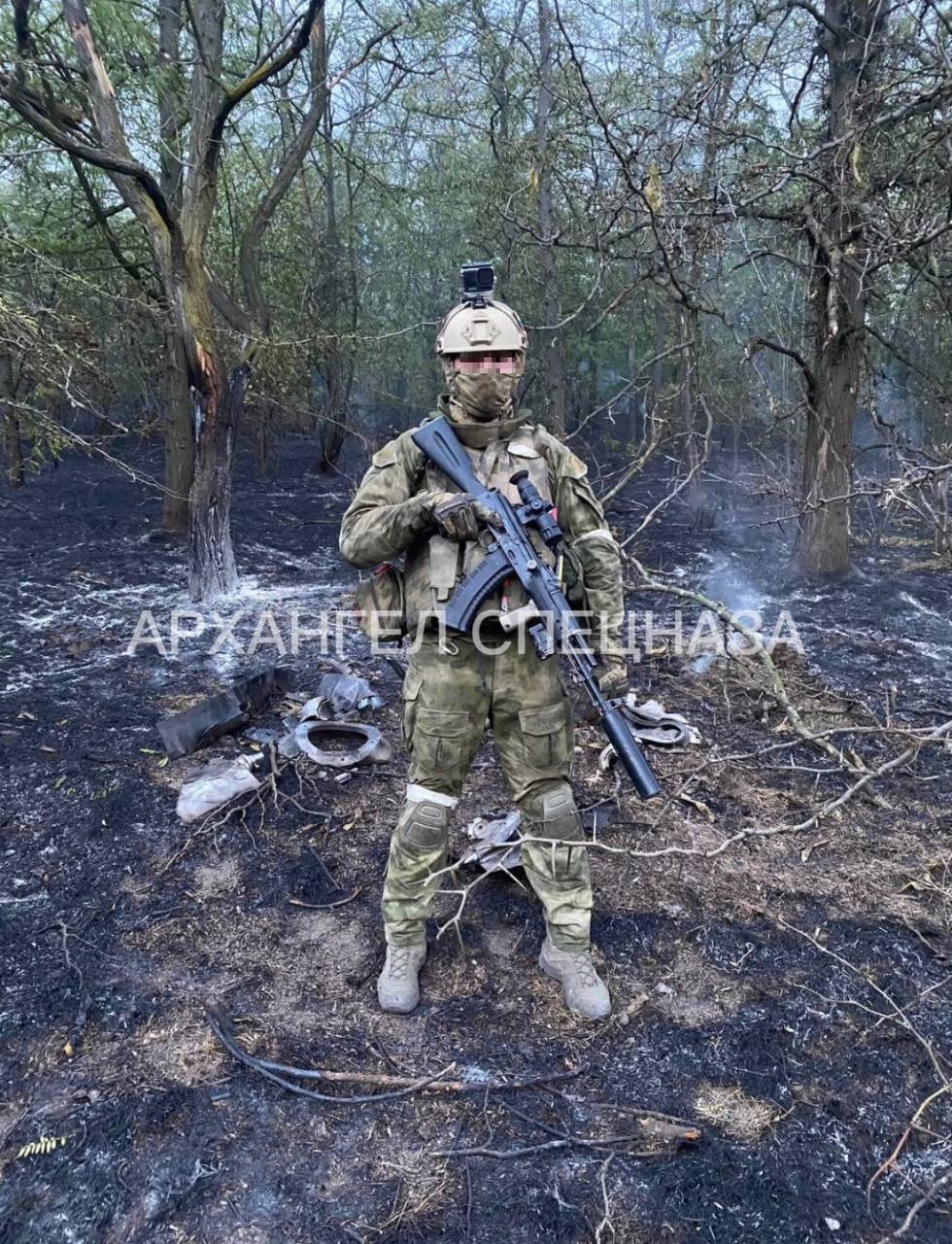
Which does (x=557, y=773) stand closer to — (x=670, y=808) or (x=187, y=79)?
(x=670, y=808)

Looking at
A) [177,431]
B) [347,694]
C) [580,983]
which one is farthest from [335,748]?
[177,431]

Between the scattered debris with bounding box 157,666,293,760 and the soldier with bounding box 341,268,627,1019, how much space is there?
211cm

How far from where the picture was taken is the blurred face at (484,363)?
2.63m

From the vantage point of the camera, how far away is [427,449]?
2721 millimetres

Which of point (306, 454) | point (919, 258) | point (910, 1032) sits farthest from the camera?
point (306, 454)

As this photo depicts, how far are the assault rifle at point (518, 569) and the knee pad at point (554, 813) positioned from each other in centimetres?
28

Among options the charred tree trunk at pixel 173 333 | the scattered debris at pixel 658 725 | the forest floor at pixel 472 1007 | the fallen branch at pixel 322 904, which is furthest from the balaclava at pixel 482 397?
the charred tree trunk at pixel 173 333

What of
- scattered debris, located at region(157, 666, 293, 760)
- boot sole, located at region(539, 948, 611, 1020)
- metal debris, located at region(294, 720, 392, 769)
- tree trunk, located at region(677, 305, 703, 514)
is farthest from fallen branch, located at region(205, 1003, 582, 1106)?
tree trunk, located at region(677, 305, 703, 514)

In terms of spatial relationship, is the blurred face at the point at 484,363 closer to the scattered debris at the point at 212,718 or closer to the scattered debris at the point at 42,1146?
the scattered debris at the point at 42,1146

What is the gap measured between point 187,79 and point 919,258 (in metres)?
6.14

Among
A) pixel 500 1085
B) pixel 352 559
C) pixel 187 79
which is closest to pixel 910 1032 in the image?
pixel 500 1085

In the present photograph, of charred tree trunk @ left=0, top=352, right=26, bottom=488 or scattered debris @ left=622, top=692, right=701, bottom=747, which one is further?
charred tree trunk @ left=0, top=352, right=26, bottom=488

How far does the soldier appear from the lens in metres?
2.72

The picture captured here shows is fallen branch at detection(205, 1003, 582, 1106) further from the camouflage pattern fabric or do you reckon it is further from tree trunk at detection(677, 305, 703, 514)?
tree trunk at detection(677, 305, 703, 514)
